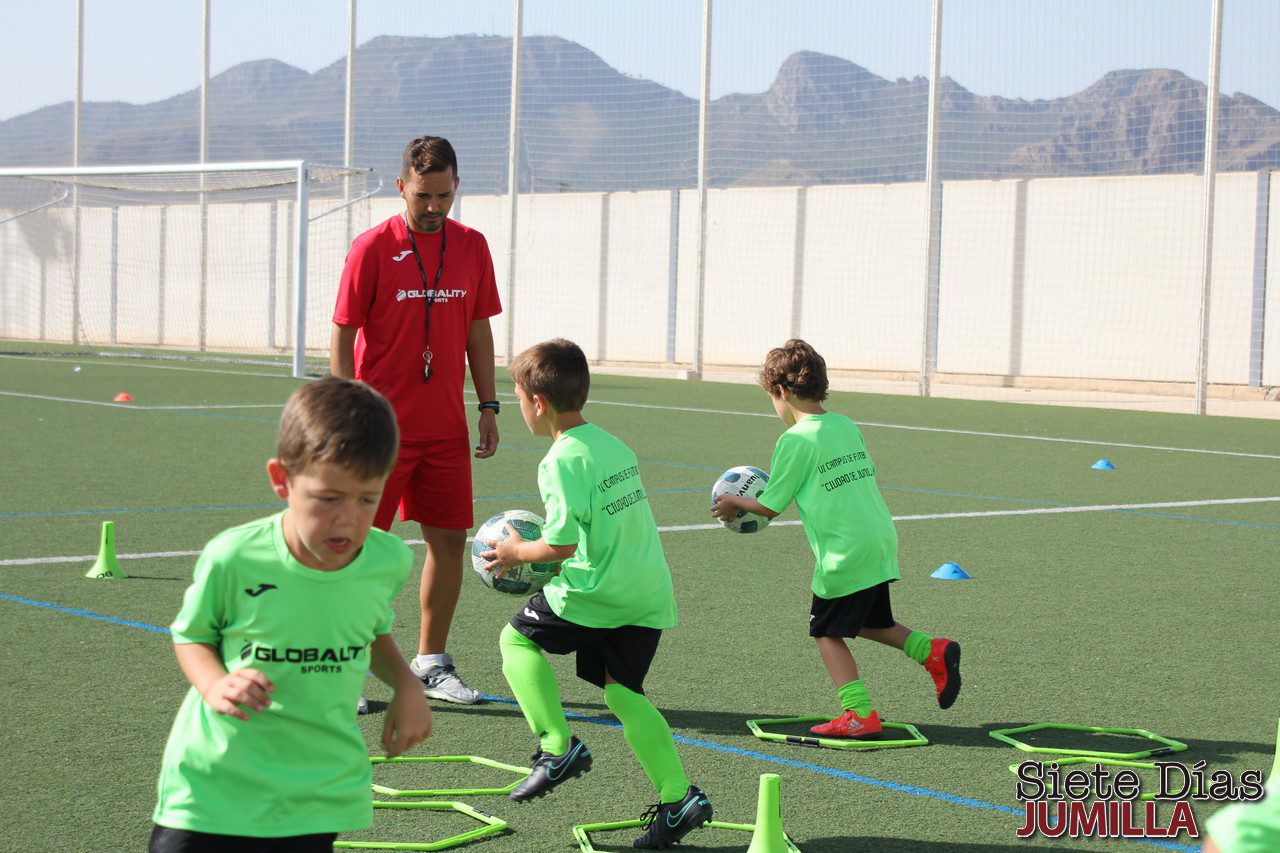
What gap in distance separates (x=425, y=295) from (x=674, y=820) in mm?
2463

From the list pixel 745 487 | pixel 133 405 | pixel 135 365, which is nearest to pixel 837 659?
pixel 745 487

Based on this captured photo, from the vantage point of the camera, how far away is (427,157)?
553 cm

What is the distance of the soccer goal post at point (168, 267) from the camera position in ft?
109

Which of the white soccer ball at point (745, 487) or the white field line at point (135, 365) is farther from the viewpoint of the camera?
the white field line at point (135, 365)

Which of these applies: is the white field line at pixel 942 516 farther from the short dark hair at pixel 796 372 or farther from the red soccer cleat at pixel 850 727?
the red soccer cleat at pixel 850 727

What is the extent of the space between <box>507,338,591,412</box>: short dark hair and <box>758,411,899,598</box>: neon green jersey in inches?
43.4

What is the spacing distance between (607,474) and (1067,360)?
22189 mm

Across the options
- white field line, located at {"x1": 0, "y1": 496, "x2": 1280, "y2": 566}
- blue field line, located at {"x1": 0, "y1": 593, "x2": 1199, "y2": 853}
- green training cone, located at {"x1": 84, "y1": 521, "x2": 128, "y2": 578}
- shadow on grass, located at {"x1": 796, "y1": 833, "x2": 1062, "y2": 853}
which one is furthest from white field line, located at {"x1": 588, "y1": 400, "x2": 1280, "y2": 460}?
shadow on grass, located at {"x1": 796, "y1": 833, "x2": 1062, "y2": 853}

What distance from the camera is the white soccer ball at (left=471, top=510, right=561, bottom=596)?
5.09m

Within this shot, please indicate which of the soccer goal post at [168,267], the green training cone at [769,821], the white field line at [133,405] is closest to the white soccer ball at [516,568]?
the green training cone at [769,821]

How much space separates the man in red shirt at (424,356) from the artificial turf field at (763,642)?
1.34 feet

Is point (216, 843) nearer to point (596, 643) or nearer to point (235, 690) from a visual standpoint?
point (235, 690)

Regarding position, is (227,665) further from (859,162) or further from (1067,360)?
(859,162)

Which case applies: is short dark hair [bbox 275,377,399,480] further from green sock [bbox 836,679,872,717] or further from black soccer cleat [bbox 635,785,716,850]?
green sock [bbox 836,679,872,717]
